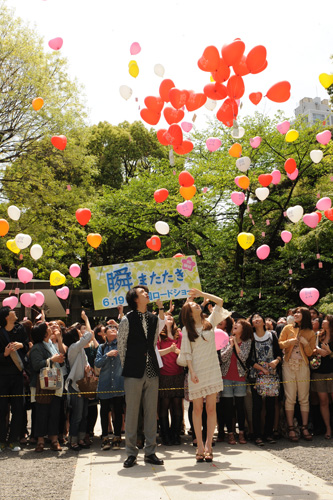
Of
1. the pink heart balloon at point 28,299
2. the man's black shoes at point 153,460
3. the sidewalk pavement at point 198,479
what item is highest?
the pink heart balloon at point 28,299

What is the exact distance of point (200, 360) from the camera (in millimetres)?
5797

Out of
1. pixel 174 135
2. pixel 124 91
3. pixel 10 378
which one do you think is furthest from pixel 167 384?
pixel 124 91

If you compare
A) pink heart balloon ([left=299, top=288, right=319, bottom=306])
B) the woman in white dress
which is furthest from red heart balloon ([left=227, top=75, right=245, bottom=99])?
pink heart balloon ([left=299, top=288, right=319, bottom=306])

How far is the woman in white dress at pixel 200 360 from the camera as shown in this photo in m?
5.73

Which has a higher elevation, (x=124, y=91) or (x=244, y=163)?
(x=124, y=91)

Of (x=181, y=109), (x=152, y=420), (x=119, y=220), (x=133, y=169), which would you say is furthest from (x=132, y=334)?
(x=133, y=169)

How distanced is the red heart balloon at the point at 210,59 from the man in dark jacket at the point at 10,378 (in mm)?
4226

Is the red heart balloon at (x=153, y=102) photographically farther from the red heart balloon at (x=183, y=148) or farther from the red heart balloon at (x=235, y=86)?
the red heart balloon at (x=235, y=86)

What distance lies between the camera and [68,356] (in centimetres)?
701

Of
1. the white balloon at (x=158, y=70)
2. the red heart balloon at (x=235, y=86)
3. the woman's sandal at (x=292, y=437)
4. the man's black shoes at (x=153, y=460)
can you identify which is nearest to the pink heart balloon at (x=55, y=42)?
the white balloon at (x=158, y=70)

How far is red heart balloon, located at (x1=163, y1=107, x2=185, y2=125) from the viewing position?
26.0 feet

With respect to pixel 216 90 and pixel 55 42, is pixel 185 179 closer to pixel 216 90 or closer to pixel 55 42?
pixel 216 90

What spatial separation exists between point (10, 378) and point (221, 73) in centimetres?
493

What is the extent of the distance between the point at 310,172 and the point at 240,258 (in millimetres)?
3765
